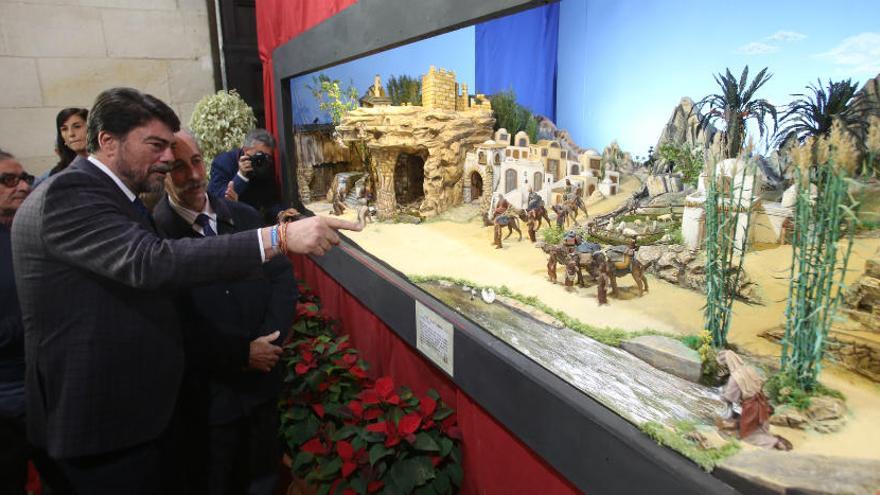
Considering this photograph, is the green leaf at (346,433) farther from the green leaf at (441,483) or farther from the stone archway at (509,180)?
the stone archway at (509,180)

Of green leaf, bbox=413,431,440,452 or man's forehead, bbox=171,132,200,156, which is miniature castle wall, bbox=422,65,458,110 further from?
green leaf, bbox=413,431,440,452

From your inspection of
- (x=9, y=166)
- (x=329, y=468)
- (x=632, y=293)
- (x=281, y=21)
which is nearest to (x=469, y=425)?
(x=329, y=468)

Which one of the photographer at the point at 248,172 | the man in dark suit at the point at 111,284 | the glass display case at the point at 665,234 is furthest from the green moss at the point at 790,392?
the photographer at the point at 248,172

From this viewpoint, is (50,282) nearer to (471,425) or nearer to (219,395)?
(219,395)

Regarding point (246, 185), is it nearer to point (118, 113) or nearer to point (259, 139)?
point (259, 139)

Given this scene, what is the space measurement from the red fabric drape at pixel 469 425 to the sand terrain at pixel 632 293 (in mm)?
456

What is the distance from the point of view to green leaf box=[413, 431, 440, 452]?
226 cm

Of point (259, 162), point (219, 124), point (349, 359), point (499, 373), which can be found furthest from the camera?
point (219, 124)

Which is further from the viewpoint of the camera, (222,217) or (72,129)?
(72,129)

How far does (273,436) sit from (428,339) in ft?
3.03

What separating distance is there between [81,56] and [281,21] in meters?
2.94

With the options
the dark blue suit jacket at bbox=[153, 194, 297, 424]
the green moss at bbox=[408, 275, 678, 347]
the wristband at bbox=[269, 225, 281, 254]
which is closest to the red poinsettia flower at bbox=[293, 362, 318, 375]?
the dark blue suit jacket at bbox=[153, 194, 297, 424]

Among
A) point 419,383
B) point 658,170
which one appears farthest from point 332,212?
point 658,170

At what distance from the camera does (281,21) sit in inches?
179
